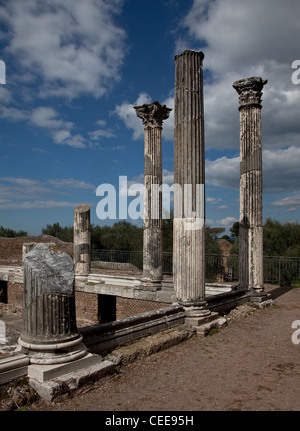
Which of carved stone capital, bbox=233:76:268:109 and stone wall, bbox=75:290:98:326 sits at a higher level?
carved stone capital, bbox=233:76:268:109

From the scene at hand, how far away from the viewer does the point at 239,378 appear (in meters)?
4.66

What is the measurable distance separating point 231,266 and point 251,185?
9.66 m

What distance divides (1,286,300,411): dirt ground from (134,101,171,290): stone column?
4.55 metres

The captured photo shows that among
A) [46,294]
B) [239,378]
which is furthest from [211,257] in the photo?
[46,294]

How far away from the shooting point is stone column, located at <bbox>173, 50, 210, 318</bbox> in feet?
23.2

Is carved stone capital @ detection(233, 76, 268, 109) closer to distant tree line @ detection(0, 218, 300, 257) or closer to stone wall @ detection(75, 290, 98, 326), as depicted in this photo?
stone wall @ detection(75, 290, 98, 326)

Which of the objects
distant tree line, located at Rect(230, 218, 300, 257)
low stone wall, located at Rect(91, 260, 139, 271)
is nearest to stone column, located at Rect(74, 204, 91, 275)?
low stone wall, located at Rect(91, 260, 139, 271)

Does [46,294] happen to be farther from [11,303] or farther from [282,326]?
[11,303]

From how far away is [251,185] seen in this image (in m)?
10.5

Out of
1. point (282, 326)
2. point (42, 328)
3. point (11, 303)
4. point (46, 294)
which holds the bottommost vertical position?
point (11, 303)

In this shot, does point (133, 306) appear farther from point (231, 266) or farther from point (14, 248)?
point (14, 248)

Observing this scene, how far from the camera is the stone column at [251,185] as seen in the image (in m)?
10.3

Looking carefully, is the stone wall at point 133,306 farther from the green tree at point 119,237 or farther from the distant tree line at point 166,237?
the green tree at point 119,237
